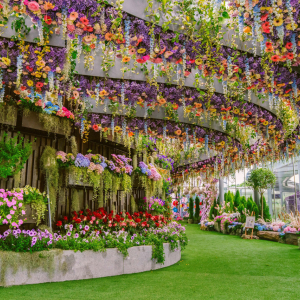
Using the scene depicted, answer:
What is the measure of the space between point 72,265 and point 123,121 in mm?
3253

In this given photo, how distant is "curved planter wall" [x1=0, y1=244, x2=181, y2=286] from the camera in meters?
3.49

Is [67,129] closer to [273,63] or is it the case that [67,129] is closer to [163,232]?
[163,232]

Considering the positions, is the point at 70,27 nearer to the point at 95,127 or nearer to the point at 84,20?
the point at 84,20

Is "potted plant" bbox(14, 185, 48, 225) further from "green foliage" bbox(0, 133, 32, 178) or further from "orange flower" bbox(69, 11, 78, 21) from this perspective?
"orange flower" bbox(69, 11, 78, 21)

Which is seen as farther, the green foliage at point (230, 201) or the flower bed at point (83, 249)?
the green foliage at point (230, 201)

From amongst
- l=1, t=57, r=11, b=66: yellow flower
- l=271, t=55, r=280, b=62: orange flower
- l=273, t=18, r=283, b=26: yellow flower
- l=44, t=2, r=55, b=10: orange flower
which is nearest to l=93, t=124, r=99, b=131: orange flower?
l=1, t=57, r=11, b=66: yellow flower

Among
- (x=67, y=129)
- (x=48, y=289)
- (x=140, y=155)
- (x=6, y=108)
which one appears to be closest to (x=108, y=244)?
(x=48, y=289)

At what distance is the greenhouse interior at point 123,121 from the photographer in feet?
10.5

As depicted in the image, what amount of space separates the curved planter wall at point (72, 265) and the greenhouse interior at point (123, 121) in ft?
0.05

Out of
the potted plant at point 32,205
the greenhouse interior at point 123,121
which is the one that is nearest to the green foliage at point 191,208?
the greenhouse interior at point 123,121

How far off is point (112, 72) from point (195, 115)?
218 cm

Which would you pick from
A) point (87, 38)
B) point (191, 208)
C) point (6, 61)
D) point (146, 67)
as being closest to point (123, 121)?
point (146, 67)

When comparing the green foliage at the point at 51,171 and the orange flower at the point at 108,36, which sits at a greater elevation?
the orange flower at the point at 108,36

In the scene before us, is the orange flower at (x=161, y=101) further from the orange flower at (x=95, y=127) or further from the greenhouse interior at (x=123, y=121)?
the orange flower at (x=95, y=127)
